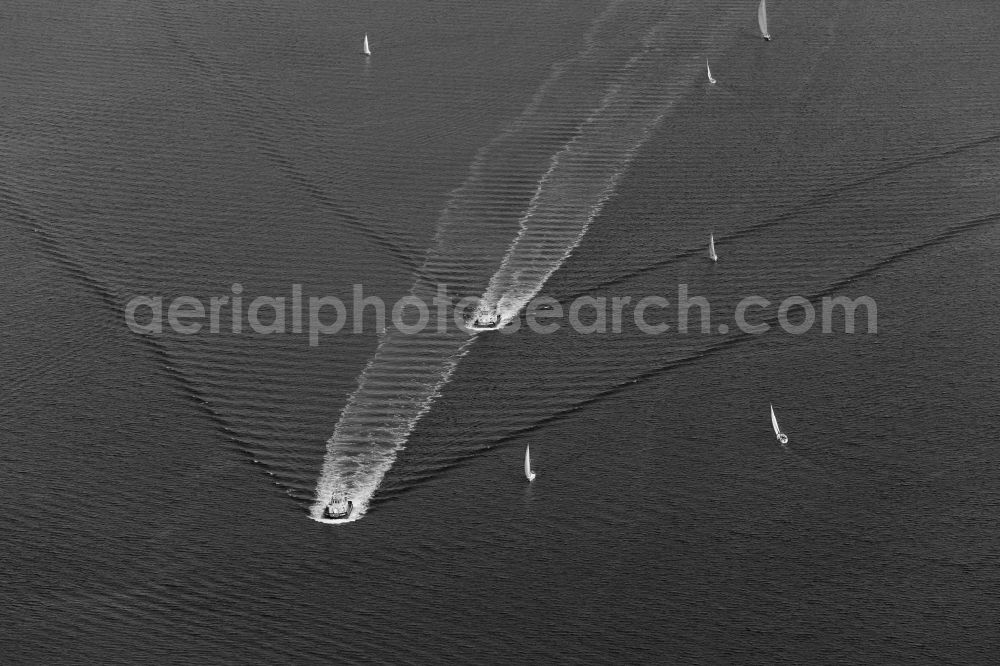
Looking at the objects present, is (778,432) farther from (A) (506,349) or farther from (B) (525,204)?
(B) (525,204)

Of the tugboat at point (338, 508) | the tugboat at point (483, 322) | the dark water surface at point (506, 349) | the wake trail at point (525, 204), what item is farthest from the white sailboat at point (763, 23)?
the tugboat at point (338, 508)

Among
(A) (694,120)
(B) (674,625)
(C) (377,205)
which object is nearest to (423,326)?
(C) (377,205)

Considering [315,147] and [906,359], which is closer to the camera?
[906,359]

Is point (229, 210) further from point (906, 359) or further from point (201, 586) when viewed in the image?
point (906, 359)

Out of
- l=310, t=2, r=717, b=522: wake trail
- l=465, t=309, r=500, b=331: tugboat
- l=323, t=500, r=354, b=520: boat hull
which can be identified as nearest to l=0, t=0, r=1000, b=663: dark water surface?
l=310, t=2, r=717, b=522: wake trail

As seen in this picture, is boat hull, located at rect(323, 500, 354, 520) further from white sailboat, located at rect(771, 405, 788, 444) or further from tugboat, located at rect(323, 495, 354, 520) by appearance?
white sailboat, located at rect(771, 405, 788, 444)

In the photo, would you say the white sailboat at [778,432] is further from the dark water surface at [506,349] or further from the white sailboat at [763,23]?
the white sailboat at [763,23]
